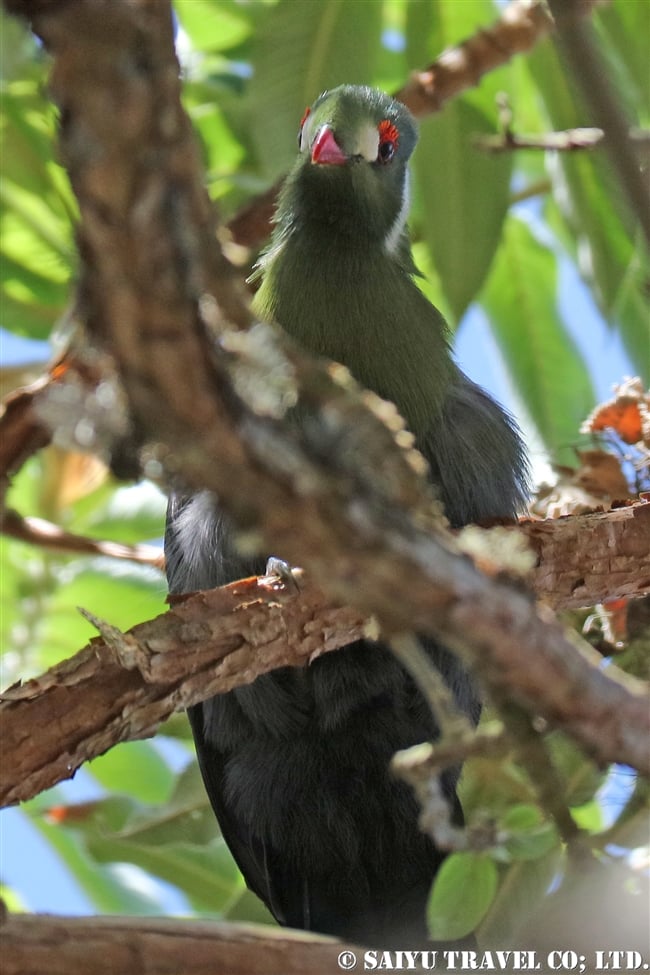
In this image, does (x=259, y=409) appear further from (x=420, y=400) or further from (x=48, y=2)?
(x=420, y=400)

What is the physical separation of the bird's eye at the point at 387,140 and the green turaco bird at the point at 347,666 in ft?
0.08

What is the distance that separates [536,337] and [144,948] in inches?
103

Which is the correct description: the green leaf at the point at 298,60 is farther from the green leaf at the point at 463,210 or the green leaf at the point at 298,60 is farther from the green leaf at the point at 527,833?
the green leaf at the point at 527,833

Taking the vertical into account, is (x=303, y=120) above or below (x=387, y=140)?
above

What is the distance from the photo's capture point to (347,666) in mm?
2697

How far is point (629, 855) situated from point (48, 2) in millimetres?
1899

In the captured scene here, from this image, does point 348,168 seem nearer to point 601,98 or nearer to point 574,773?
point 574,773

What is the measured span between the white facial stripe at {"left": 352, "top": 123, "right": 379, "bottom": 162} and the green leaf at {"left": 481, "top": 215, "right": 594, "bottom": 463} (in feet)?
2.76

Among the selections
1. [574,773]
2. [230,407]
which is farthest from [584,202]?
[230,407]

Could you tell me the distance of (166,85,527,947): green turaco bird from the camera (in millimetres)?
2758

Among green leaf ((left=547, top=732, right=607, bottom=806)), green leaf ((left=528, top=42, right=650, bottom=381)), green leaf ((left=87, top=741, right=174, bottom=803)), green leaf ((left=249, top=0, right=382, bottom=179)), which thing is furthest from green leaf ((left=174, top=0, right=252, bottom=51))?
green leaf ((left=547, top=732, right=607, bottom=806))

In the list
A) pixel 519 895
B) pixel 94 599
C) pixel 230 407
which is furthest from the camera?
pixel 94 599

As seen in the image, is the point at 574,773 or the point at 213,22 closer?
the point at 574,773

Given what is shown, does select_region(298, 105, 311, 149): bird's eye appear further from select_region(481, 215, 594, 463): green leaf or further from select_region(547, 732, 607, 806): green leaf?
select_region(547, 732, 607, 806): green leaf
